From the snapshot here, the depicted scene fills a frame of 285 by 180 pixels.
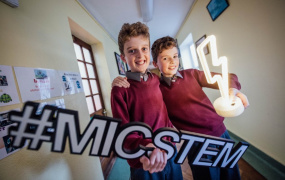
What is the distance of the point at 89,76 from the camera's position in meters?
2.05


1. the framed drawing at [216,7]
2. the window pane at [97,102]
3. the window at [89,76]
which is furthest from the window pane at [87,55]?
the framed drawing at [216,7]

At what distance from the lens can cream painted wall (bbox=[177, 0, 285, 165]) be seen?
111 centimetres

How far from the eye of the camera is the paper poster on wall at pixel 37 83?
0.75 m

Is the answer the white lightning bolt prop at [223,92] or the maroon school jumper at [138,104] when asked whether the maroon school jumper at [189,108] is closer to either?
the maroon school jumper at [138,104]

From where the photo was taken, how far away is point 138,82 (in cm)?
68

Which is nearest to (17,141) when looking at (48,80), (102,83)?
(48,80)

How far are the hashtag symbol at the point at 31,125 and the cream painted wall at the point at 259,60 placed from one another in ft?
5.77

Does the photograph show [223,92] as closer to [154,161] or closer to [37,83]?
[154,161]

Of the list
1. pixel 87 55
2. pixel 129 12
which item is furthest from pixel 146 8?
pixel 87 55

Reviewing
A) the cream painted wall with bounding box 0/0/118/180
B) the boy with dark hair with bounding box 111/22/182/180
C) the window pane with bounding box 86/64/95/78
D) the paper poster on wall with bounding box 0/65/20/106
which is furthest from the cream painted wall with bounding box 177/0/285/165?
the window pane with bounding box 86/64/95/78

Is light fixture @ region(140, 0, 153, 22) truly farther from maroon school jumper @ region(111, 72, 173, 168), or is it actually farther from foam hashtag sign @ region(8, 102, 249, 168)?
foam hashtag sign @ region(8, 102, 249, 168)

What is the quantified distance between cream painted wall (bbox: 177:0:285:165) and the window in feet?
7.24

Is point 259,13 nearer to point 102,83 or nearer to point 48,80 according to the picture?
point 48,80

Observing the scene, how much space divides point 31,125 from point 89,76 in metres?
1.95
